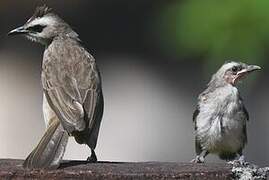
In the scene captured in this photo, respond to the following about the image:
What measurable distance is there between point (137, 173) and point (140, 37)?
597cm

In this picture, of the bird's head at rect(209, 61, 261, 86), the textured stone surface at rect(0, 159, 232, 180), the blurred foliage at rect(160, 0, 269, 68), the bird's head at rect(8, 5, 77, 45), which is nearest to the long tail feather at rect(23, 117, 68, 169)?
the textured stone surface at rect(0, 159, 232, 180)

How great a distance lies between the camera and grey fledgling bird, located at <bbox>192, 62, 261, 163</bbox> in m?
7.38

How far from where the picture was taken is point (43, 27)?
6.38m

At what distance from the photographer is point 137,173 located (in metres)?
3.50

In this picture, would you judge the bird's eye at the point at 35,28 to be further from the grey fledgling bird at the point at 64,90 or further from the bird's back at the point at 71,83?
the bird's back at the point at 71,83

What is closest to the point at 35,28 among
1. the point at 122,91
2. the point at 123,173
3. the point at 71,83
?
the point at 71,83

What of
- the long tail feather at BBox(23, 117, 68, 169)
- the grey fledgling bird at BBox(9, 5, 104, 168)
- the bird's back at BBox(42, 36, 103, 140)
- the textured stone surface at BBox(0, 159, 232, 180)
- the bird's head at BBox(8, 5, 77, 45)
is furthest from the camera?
the bird's head at BBox(8, 5, 77, 45)

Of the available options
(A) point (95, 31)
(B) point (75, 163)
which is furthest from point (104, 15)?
(B) point (75, 163)

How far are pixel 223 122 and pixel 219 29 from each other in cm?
328

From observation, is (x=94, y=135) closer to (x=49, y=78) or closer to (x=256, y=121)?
(x=49, y=78)

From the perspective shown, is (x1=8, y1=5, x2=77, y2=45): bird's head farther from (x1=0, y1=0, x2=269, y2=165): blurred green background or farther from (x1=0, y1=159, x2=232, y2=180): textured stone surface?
(x1=0, y1=159, x2=232, y2=180): textured stone surface

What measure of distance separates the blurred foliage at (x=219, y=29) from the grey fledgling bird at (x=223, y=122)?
2.98 metres

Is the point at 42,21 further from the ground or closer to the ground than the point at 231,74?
further from the ground

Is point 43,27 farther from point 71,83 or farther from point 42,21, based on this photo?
point 71,83
